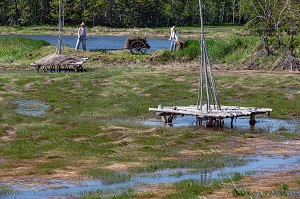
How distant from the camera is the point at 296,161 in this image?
18.0m

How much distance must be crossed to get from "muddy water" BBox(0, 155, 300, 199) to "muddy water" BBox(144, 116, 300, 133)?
19.5ft

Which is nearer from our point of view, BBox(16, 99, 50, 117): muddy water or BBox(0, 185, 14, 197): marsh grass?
BBox(0, 185, 14, 197): marsh grass

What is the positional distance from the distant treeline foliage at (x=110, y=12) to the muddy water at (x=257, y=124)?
3663 inches

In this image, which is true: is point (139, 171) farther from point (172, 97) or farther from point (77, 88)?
point (77, 88)

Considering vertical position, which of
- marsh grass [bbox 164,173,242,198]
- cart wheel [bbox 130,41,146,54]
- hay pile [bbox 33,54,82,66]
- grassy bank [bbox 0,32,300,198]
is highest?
cart wheel [bbox 130,41,146,54]

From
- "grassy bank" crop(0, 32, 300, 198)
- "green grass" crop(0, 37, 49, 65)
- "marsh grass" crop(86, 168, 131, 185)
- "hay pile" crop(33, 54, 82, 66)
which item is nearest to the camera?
"marsh grass" crop(86, 168, 131, 185)

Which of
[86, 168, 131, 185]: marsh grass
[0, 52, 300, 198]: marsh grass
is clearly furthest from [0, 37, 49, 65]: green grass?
[86, 168, 131, 185]: marsh grass

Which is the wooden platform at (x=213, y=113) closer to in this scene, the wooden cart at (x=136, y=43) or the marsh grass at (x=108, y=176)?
the marsh grass at (x=108, y=176)

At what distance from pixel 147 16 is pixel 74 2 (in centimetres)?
1580

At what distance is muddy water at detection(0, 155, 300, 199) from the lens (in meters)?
14.5

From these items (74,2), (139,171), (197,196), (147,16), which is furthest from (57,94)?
(147,16)

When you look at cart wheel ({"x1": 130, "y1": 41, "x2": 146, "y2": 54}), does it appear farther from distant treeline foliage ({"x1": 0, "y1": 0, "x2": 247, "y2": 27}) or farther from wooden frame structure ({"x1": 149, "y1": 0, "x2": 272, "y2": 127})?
distant treeline foliage ({"x1": 0, "y1": 0, "x2": 247, "y2": 27})

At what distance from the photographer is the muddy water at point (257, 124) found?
2392cm

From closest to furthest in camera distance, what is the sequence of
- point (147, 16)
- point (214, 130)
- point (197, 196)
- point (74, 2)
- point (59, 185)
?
point (197, 196) < point (59, 185) < point (214, 130) < point (74, 2) < point (147, 16)
